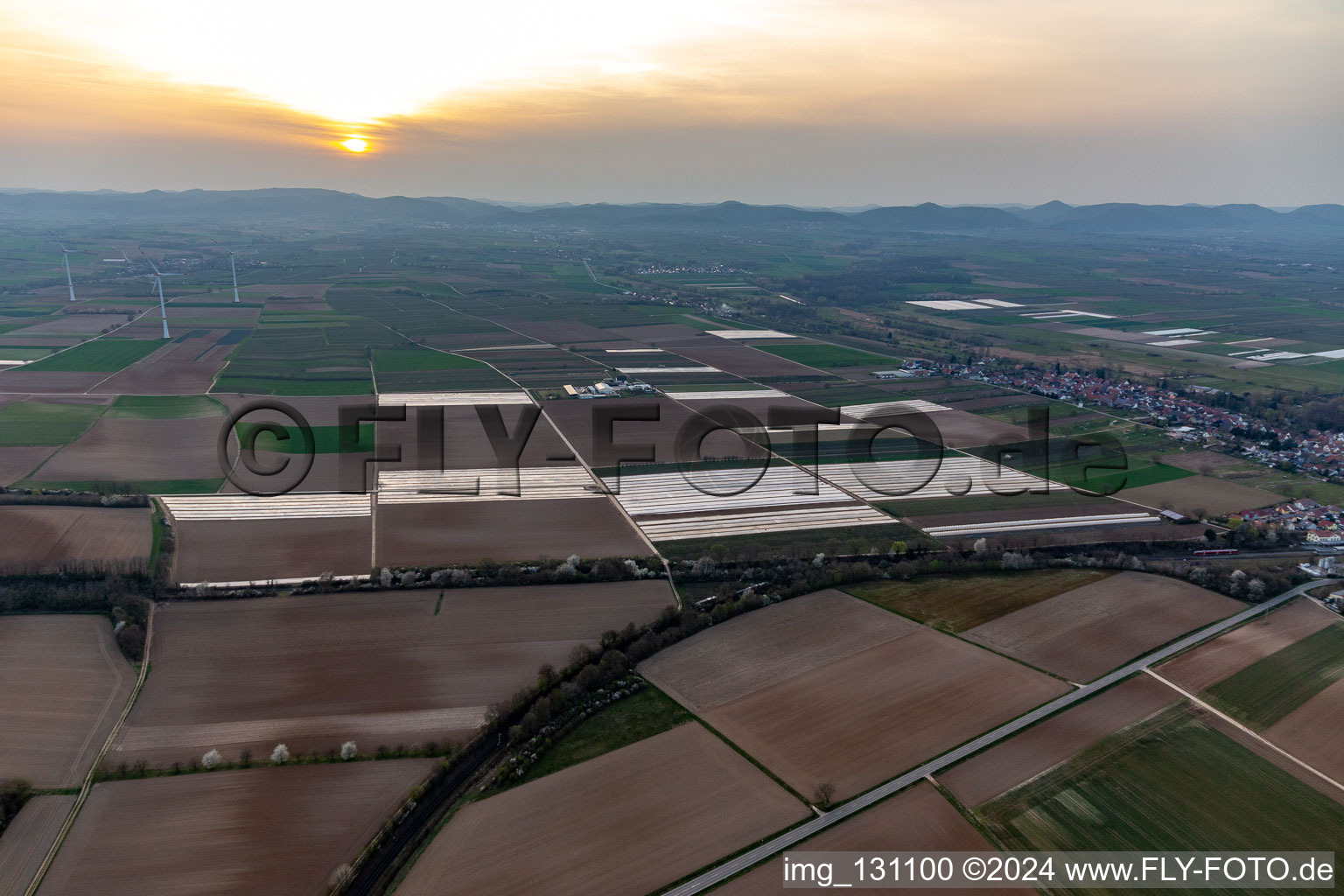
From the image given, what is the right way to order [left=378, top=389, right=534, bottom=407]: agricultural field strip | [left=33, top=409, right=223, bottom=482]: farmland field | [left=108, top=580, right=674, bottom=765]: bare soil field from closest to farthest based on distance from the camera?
1. [left=108, top=580, right=674, bottom=765]: bare soil field
2. [left=33, top=409, right=223, bottom=482]: farmland field
3. [left=378, top=389, right=534, bottom=407]: agricultural field strip

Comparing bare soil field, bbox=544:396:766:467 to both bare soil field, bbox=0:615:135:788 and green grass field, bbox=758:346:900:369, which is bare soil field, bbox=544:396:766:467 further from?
bare soil field, bbox=0:615:135:788

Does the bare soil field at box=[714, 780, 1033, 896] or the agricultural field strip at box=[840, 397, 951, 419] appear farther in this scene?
the agricultural field strip at box=[840, 397, 951, 419]

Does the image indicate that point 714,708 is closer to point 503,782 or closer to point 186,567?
point 503,782

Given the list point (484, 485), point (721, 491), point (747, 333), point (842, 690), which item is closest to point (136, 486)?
point (484, 485)

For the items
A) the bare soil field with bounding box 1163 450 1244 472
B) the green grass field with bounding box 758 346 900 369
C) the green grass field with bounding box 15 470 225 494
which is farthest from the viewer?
the green grass field with bounding box 758 346 900 369

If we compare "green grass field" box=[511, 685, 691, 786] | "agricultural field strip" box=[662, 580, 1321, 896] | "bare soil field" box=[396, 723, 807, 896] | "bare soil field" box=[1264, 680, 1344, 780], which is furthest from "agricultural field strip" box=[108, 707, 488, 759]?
"bare soil field" box=[1264, 680, 1344, 780]

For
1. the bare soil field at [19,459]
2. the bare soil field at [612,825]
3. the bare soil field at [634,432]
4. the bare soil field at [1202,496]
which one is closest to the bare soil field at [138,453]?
the bare soil field at [19,459]
